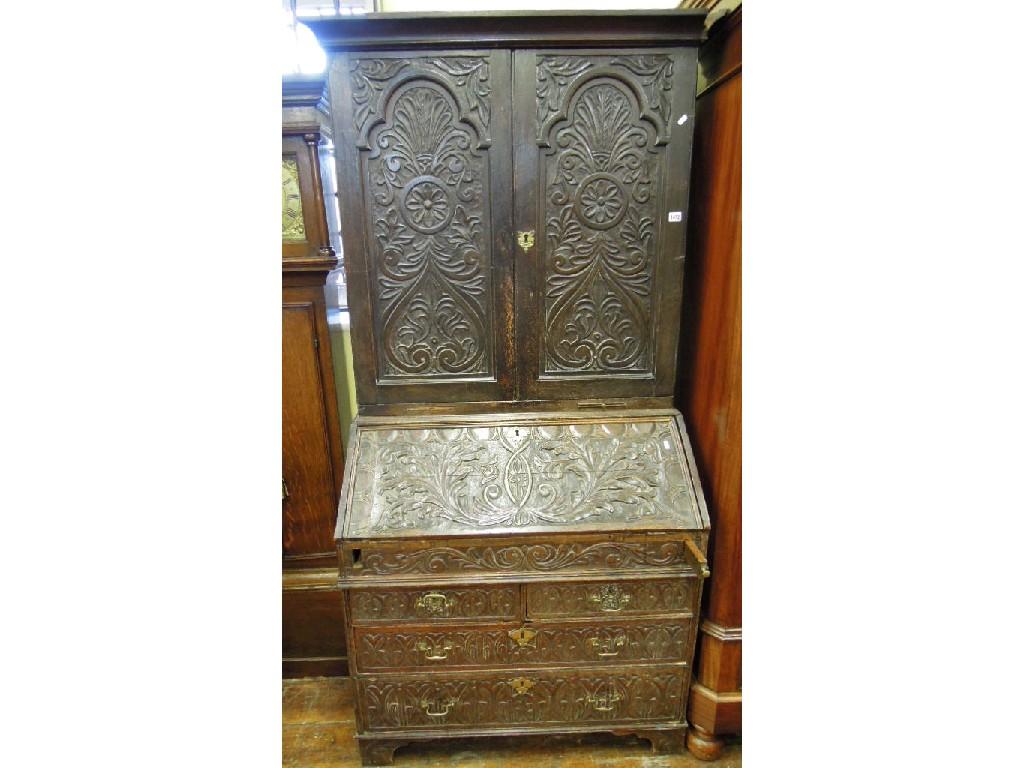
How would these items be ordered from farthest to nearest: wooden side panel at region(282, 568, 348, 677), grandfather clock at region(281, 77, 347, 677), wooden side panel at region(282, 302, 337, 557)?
wooden side panel at region(282, 568, 348, 677) < wooden side panel at region(282, 302, 337, 557) < grandfather clock at region(281, 77, 347, 677)

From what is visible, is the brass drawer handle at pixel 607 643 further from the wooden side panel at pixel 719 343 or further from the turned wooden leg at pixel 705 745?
the turned wooden leg at pixel 705 745

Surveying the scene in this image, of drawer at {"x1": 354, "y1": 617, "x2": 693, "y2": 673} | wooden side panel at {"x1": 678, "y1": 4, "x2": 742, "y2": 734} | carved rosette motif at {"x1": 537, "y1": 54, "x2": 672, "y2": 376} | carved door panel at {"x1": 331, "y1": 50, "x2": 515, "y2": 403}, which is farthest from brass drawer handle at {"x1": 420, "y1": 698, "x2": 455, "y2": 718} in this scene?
carved rosette motif at {"x1": 537, "y1": 54, "x2": 672, "y2": 376}

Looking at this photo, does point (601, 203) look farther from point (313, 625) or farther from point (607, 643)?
point (313, 625)

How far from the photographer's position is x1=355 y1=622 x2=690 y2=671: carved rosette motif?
132 centimetres

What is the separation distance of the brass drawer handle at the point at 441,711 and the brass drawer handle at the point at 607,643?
43cm

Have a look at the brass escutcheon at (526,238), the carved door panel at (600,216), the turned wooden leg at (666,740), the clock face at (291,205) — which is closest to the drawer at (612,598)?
the turned wooden leg at (666,740)

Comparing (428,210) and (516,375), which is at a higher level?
(428,210)

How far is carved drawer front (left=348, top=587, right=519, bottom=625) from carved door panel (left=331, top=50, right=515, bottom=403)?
52 centimetres

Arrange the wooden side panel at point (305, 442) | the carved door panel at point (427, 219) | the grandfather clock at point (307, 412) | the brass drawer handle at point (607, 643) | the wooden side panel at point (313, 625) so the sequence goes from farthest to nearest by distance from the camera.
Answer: the wooden side panel at point (313, 625)
the wooden side panel at point (305, 442)
the grandfather clock at point (307, 412)
the brass drawer handle at point (607, 643)
the carved door panel at point (427, 219)

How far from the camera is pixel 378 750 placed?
140 cm

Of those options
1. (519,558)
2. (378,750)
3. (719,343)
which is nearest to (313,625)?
(378,750)

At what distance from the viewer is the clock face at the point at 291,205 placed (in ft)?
4.78

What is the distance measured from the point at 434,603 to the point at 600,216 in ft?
3.70

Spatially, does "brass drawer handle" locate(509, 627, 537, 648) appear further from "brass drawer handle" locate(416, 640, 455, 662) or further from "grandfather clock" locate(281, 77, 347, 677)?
"grandfather clock" locate(281, 77, 347, 677)
